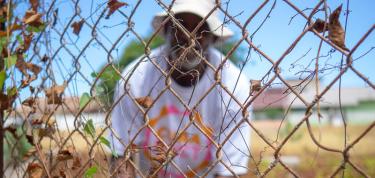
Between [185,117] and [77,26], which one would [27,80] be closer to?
[77,26]

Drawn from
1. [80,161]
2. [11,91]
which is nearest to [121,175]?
[80,161]

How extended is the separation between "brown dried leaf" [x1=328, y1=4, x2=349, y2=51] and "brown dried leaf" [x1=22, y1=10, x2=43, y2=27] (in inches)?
41.5

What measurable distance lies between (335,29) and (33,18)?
3.54 feet

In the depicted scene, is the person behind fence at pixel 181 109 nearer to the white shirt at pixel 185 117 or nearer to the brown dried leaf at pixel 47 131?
the white shirt at pixel 185 117

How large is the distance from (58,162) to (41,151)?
4.0 inches

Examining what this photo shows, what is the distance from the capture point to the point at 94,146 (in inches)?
54.2

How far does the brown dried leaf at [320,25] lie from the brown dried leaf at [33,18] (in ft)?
3.37

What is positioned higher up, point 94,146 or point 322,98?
point 322,98

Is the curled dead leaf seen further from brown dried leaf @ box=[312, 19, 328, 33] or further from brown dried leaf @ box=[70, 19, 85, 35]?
brown dried leaf @ box=[312, 19, 328, 33]

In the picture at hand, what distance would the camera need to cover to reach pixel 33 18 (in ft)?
5.18

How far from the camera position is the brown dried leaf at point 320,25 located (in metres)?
0.88

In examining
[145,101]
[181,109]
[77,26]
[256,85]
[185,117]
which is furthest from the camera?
Result: [181,109]

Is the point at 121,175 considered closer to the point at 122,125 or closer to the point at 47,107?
the point at 47,107

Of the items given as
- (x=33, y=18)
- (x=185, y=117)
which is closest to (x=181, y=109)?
(x=185, y=117)
